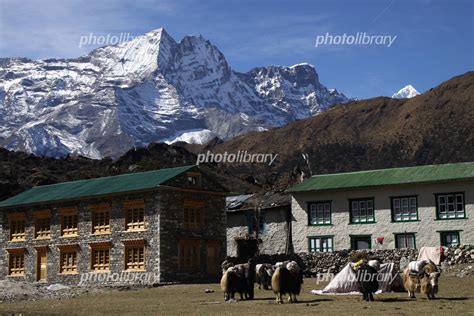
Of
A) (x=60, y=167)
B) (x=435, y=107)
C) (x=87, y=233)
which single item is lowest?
(x=87, y=233)

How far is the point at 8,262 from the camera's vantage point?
53594 mm

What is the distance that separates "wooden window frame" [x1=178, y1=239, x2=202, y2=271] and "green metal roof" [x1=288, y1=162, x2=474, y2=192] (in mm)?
9357

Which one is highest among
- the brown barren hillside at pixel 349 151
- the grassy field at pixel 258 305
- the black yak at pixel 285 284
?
the brown barren hillside at pixel 349 151

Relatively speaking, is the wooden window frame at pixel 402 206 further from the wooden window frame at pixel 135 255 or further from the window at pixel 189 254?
the wooden window frame at pixel 135 255

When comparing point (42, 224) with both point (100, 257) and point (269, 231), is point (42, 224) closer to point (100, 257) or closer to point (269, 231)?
point (100, 257)

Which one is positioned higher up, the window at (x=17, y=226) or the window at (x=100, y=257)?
the window at (x=17, y=226)

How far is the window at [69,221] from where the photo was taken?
49875 mm

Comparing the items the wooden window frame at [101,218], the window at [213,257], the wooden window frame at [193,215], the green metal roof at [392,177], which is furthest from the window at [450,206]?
the wooden window frame at [101,218]

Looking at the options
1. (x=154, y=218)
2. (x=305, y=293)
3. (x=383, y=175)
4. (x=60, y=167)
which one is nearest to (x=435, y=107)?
(x=60, y=167)

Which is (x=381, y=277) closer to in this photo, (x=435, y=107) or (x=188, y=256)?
(x=188, y=256)

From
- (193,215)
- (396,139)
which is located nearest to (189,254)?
(193,215)

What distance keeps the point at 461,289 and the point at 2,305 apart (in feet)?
62.1

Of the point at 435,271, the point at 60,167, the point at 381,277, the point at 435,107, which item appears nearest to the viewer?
the point at 435,271

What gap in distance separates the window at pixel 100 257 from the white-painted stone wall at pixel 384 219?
13.6 m
